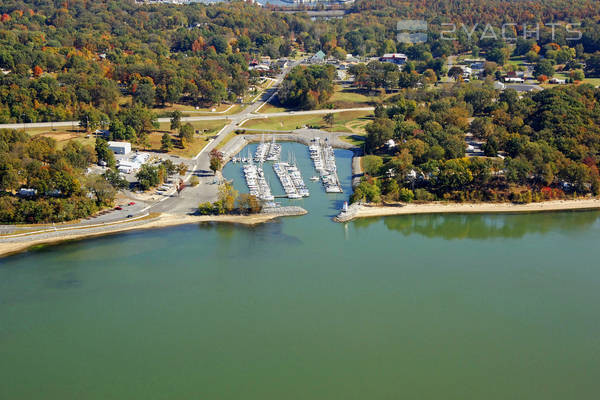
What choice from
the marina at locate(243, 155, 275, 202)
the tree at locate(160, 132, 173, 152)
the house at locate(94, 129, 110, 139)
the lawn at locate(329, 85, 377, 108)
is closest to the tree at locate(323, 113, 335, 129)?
the lawn at locate(329, 85, 377, 108)

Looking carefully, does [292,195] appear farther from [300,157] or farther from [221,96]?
[221,96]

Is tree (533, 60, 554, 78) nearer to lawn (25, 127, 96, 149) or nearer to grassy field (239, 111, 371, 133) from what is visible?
grassy field (239, 111, 371, 133)

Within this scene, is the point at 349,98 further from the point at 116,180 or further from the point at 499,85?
the point at 116,180

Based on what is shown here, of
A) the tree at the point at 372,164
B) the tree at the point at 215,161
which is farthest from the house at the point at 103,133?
the tree at the point at 372,164

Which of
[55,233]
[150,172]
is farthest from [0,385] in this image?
[150,172]

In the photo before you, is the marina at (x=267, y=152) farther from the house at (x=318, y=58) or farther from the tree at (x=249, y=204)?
the house at (x=318, y=58)
